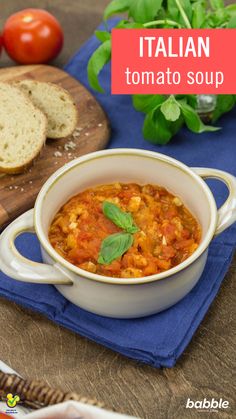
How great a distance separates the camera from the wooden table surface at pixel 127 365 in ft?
6.84

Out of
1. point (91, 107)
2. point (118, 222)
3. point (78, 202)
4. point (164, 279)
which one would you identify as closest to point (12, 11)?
point (91, 107)

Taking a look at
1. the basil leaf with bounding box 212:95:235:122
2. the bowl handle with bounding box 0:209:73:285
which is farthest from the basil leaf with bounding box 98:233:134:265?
the basil leaf with bounding box 212:95:235:122

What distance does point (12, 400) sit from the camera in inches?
75.5

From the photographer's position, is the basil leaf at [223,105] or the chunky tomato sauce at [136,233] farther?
the basil leaf at [223,105]

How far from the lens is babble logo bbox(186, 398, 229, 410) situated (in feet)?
6.73

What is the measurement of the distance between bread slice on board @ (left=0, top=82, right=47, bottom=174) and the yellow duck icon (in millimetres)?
1050

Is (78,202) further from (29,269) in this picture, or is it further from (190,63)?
(190,63)

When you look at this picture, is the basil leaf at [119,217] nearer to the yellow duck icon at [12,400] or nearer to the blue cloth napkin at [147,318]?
the blue cloth napkin at [147,318]

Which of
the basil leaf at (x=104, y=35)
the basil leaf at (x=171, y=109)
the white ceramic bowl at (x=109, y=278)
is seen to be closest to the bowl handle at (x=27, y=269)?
the white ceramic bowl at (x=109, y=278)

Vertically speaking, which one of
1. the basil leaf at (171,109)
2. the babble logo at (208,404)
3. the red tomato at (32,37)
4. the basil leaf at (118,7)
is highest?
the basil leaf at (118,7)

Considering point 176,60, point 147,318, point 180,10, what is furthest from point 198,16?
point 147,318

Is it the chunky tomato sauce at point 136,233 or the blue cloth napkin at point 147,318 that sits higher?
the chunky tomato sauce at point 136,233

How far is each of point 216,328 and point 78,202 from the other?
2.12 feet

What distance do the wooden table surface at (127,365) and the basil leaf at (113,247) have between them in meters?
0.31
